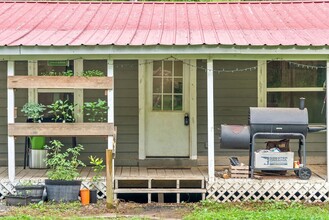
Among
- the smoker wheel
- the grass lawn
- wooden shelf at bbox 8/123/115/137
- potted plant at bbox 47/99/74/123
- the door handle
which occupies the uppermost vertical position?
potted plant at bbox 47/99/74/123

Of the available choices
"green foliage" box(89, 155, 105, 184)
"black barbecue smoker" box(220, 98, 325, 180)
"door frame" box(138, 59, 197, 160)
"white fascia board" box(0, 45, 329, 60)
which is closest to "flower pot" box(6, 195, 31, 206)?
"green foliage" box(89, 155, 105, 184)

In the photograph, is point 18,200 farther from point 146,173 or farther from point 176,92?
point 176,92

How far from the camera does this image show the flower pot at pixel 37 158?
9.28m

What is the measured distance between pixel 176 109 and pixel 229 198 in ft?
8.03

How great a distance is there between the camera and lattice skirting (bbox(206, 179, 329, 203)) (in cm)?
805

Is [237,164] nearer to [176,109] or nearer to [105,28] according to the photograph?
[176,109]

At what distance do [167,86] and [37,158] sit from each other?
2795 millimetres

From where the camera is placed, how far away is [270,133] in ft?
26.5

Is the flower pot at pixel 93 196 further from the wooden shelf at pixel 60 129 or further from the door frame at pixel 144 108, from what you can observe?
the door frame at pixel 144 108

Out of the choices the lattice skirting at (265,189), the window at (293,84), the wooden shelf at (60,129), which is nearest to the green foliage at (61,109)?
the wooden shelf at (60,129)

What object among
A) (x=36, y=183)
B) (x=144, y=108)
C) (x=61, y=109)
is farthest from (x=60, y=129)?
(x=144, y=108)

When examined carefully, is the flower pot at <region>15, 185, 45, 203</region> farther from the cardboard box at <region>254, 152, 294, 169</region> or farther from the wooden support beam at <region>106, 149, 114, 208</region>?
the cardboard box at <region>254, 152, 294, 169</region>

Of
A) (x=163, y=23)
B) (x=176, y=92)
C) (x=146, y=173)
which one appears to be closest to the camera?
(x=146, y=173)

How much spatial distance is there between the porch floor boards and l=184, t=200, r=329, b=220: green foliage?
2.00 feet
